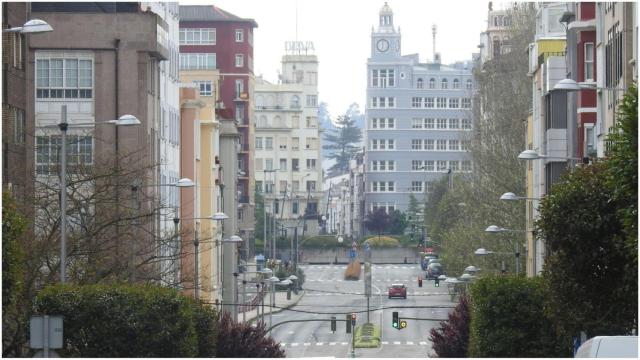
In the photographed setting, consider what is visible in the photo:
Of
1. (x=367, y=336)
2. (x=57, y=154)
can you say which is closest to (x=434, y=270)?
(x=367, y=336)

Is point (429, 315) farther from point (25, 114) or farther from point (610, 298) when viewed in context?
point (610, 298)

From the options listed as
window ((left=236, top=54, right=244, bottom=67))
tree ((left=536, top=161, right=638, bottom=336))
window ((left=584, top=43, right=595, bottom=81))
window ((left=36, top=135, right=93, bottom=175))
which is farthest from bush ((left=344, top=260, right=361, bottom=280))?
tree ((left=536, top=161, right=638, bottom=336))

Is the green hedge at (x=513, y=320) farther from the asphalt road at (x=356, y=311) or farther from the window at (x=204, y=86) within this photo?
the window at (x=204, y=86)

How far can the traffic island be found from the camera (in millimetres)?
102812

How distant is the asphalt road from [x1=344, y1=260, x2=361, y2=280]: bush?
82cm

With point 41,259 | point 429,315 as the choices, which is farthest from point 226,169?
point 41,259

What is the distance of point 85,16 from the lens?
80.8 meters

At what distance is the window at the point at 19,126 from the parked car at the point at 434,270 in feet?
319

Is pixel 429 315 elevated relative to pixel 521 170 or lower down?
lower down

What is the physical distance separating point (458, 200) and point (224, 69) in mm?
48350

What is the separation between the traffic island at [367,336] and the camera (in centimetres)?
10281

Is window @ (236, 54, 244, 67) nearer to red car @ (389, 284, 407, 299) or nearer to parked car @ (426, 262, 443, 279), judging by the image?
parked car @ (426, 262, 443, 279)

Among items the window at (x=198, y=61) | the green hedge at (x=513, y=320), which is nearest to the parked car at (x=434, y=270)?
the window at (x=198, y=61)

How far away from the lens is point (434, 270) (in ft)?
526
